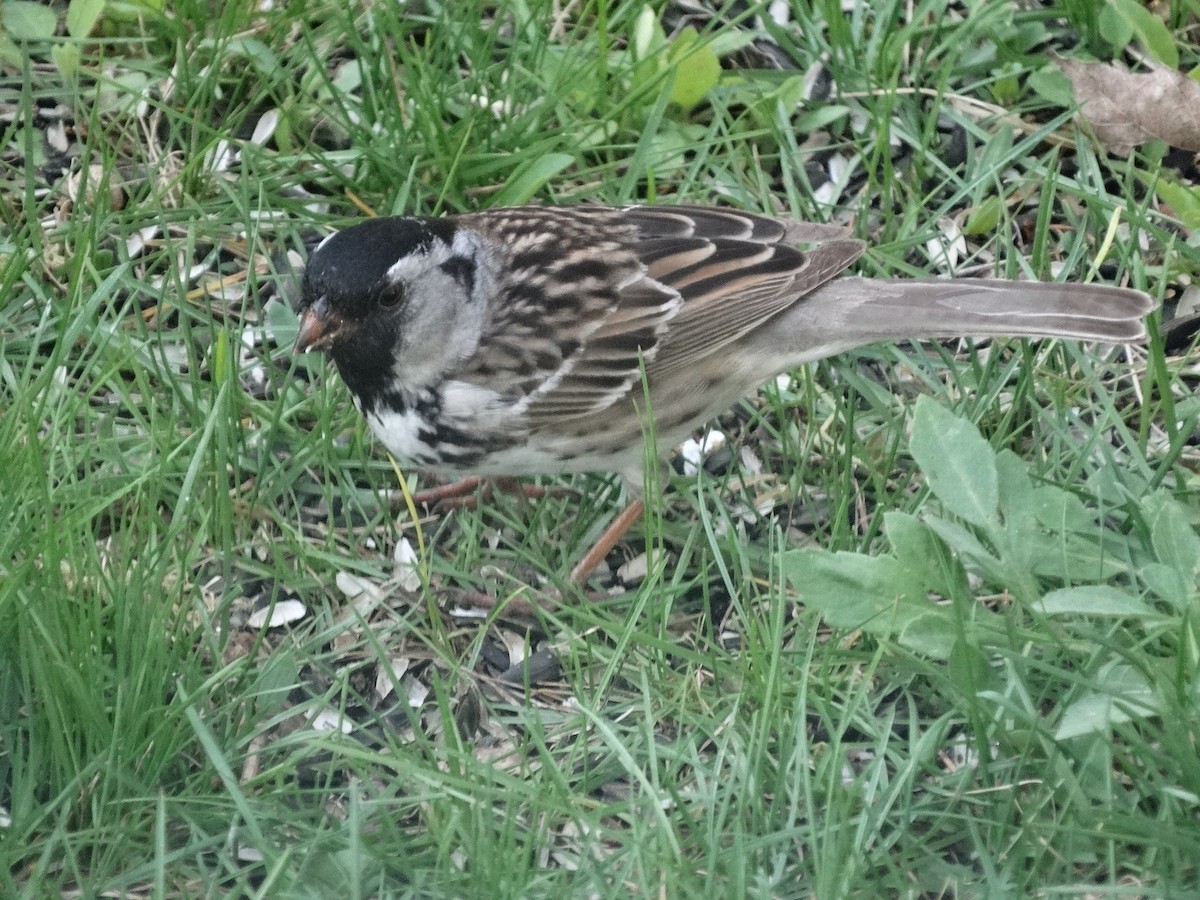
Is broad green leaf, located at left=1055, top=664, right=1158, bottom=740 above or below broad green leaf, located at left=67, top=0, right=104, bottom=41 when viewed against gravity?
below

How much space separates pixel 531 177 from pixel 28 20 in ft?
4.75

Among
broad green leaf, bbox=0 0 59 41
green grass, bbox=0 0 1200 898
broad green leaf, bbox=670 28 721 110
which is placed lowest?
green grass, bbox=0 0 1200 898

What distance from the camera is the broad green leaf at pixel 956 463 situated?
3041mm

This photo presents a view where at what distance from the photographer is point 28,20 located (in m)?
4.48

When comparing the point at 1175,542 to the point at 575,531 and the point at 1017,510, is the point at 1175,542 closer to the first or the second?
the point at 1017,510

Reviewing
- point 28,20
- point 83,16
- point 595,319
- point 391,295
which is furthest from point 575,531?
point 28,20

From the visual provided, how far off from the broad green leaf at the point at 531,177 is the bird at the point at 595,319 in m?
0.34

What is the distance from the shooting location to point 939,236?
424 centimetres

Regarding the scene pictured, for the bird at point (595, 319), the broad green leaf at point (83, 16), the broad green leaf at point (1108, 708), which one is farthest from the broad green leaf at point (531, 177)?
the broad green leaf at point (1108, 708)

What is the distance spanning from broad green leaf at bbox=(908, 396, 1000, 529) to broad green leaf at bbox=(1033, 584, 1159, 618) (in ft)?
0.84

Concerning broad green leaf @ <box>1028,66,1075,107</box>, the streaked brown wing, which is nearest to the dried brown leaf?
broad green leaf @ <box>1028,66,1075,107</box>

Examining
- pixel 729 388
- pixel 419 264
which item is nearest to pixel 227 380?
pixel 419 264

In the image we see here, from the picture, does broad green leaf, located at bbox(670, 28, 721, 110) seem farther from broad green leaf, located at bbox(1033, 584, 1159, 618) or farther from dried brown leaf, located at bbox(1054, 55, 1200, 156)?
broad green leaf, located at bbox(1033, 584, 1159, 618)

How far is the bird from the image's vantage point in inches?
134
